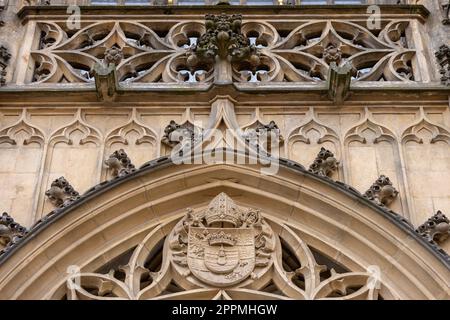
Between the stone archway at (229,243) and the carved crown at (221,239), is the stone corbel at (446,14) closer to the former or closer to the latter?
the stone archway at (229,243)

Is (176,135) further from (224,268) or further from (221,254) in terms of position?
(224,268)

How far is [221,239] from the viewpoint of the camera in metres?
11.0

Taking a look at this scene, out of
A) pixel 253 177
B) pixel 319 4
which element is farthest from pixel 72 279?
pixel 319 4

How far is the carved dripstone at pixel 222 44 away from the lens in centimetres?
1296

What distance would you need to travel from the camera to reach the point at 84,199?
11.0m

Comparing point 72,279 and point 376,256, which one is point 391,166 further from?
point 72,279

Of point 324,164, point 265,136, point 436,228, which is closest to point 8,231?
point 265,136

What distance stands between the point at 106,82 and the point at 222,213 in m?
2.40

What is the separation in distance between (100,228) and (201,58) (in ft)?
10.2

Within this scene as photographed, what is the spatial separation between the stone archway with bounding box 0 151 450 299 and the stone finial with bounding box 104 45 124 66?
7.74 feet

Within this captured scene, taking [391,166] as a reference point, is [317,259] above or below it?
below

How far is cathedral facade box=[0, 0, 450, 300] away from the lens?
35.1 ft

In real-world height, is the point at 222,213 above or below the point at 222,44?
below

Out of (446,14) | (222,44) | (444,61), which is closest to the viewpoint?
(444,61)
